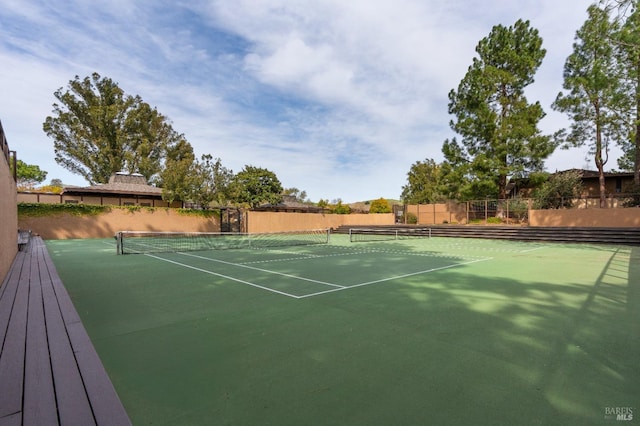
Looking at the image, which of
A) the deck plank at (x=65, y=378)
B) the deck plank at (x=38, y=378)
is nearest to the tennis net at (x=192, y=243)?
the deck plank at (x=38, y=378)

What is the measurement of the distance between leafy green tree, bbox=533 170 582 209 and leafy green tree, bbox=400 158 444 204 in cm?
1277

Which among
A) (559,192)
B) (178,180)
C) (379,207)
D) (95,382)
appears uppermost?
(178,180)

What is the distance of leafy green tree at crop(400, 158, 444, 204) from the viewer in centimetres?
3725

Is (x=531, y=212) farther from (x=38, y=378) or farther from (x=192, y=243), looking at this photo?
(x=38, y=378)

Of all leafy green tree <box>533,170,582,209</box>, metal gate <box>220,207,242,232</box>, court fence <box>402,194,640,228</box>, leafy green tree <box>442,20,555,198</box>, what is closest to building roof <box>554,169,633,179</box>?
leafy green tree <box>533,170,582,209</box>

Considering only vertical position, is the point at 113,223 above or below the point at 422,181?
below

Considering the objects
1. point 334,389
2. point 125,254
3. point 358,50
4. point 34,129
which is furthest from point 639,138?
point 34,129

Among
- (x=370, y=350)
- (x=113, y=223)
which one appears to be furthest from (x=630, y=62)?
(x=113, y=223)

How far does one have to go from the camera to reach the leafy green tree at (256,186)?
3347 cm

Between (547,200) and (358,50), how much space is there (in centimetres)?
1964

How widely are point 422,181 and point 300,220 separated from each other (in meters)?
17.9

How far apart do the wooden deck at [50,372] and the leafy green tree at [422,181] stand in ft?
121

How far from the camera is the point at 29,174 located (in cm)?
4825

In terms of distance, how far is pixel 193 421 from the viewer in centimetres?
191
